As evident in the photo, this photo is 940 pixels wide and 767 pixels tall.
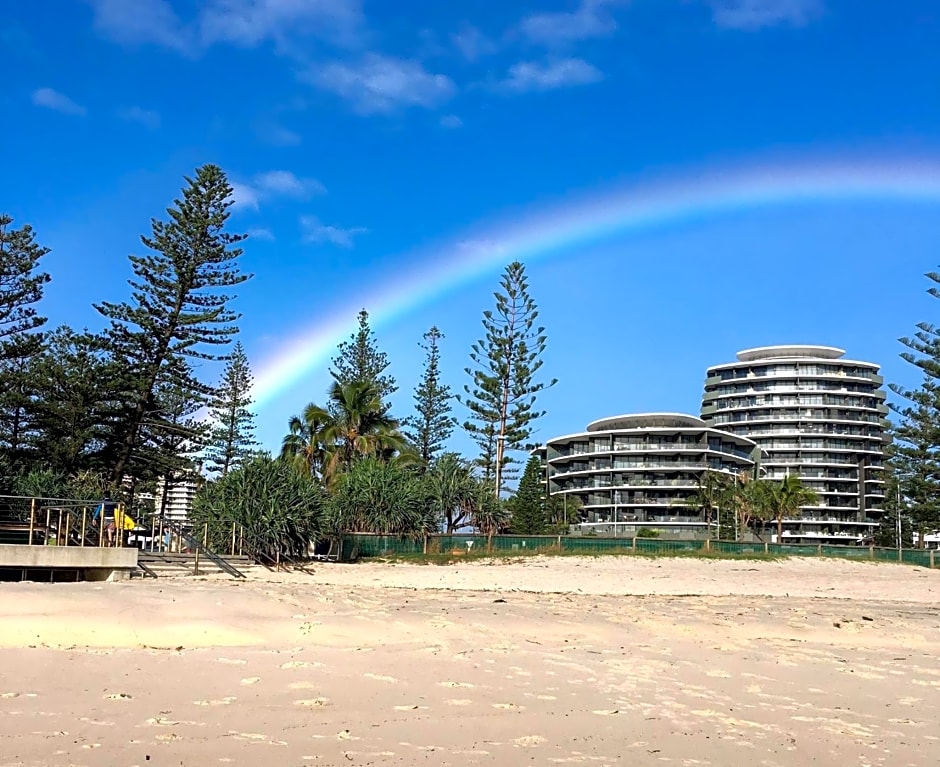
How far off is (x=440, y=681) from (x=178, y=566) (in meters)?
12.3

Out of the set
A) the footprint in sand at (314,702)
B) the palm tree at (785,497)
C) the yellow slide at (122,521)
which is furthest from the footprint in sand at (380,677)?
the palm tree at (785,497)

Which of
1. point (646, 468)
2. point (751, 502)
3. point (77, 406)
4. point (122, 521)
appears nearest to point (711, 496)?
point (751, 502)

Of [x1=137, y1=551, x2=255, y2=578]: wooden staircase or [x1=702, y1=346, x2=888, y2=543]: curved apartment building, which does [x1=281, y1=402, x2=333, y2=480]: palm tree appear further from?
[x1=702, y1=346, x2=888, y2=543]: curved apartment building

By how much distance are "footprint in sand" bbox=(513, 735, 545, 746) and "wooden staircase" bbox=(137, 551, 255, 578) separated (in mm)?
11966

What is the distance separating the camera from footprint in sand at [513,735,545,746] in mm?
6088

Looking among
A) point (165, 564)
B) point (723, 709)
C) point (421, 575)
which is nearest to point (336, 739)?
point (723, 709)

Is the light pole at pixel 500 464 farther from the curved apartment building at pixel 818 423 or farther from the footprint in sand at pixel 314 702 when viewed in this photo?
the curved apartment building at pixel 818 423

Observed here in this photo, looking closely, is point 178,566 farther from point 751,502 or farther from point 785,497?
point 751,502

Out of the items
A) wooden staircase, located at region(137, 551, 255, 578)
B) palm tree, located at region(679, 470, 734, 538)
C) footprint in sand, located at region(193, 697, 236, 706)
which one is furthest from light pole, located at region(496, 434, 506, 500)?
footprint in sand, located at region(193, 697, 236, 706)

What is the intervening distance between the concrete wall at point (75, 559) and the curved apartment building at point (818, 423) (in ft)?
263

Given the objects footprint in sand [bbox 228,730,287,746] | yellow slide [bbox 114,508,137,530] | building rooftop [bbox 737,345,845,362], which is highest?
building rooftop [bbox 737,345,845,362]

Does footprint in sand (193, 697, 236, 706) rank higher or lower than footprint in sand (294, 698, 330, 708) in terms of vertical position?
higher

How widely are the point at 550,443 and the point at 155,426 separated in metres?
49.2

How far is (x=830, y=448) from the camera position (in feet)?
302
